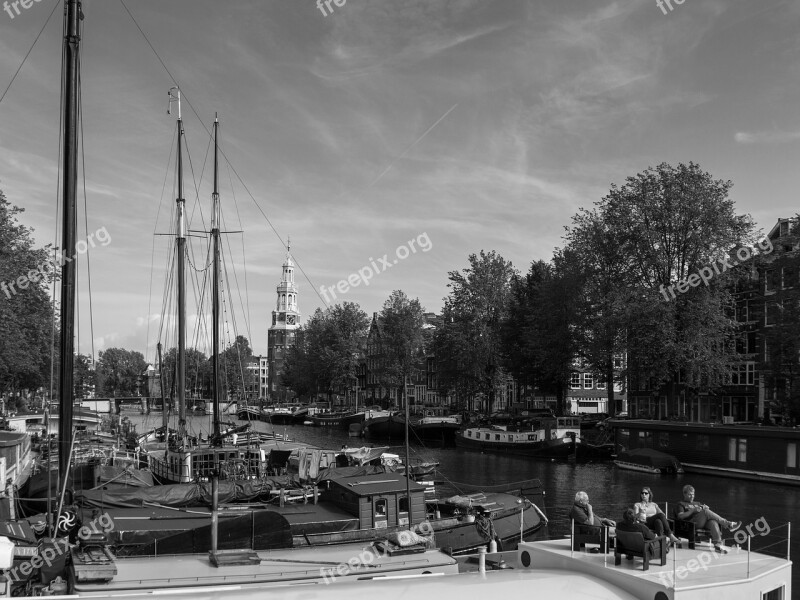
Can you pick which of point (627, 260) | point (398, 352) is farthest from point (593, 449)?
point (398, 352)

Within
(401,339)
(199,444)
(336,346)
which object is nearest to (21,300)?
(199,444)

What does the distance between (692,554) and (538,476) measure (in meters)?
38.4

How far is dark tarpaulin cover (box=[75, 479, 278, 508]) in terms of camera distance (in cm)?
2619

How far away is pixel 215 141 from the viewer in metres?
47.0

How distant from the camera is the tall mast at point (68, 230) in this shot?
14.8m

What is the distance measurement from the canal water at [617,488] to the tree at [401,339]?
130 ft

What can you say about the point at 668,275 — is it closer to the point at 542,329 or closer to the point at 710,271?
the point at 710,271

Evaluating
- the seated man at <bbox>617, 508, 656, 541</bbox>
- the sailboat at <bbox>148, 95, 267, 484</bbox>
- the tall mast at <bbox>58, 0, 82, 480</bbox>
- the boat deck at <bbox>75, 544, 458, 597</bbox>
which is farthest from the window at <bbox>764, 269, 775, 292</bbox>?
the tall mast at <bbox>58, 0, 82, 480</bbox>

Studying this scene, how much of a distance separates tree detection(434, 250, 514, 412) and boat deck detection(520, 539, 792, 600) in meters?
68.6

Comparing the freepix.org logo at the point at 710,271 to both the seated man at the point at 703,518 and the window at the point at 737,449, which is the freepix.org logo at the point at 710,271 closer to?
the window at the point at 737,449

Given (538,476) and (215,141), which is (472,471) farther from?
(215,141)

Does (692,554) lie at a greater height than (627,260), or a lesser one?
lesser

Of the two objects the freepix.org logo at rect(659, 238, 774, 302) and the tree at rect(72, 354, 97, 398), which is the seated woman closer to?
the freepix.org logo at rect(659, 238, 774, 302)

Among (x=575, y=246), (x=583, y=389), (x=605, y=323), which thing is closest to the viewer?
(x=605, y=323)
